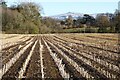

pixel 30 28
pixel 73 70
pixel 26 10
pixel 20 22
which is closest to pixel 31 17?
pixel 26 10

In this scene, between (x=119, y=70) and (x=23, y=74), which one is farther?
(x=119, y=70)

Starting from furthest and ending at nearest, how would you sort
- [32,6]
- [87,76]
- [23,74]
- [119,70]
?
[32,6], [119,70], [23,74], [87,76]

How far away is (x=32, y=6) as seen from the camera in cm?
10169

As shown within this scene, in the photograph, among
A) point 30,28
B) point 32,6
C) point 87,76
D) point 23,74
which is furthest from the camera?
point 32,6

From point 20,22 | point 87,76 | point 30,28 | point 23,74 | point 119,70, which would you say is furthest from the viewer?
point 30,28

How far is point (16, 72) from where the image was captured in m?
14.5

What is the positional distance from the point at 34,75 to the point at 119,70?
3539mm

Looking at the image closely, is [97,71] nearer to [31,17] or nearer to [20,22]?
[20,22]

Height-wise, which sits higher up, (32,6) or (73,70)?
(32,6)

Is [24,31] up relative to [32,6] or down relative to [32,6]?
down

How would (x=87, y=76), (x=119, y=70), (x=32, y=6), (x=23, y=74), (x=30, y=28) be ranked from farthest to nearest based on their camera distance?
(x=32, y=6)
(x=30, y=28)
(x=119, y=70)
(x=23, y=74)
(x=87, y=76)

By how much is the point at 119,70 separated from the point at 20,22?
65404 millimetres

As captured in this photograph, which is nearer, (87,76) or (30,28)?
(87,76)

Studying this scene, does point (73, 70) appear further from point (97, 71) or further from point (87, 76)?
point (87, 76)
